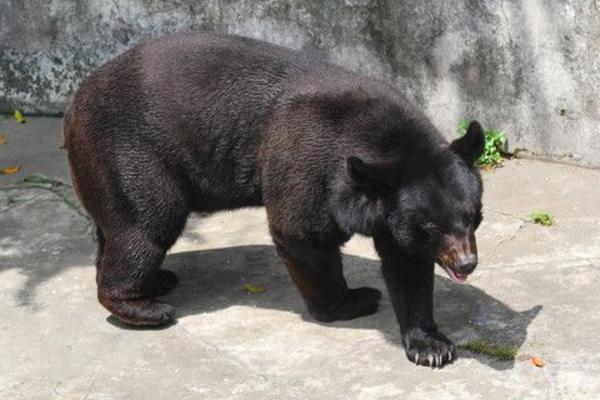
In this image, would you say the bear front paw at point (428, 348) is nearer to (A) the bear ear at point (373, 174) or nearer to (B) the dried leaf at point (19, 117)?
(A) the bear ear at point (373, 174)

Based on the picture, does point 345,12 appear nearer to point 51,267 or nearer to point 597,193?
point 597,193

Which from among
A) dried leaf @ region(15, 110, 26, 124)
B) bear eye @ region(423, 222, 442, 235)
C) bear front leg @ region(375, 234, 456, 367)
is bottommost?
dried leaf @ region(15, 110, 26, 124)

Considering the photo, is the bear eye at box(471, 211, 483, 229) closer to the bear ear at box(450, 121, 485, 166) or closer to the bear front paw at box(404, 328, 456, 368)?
the bear ear at box(450, 121, 485, 166)

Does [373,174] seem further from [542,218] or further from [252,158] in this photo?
[542,218]

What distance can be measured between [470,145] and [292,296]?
1764 millimetres

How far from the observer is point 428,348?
21.1ft

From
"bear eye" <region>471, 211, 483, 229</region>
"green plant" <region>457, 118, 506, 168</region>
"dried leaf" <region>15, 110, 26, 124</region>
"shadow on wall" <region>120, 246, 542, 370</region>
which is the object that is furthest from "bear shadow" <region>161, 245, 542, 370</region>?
"dried leaf" <region>15, 110, 26, 124</region>

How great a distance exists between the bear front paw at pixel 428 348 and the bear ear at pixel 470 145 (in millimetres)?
964

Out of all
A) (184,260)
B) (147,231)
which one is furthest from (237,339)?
(184,260)

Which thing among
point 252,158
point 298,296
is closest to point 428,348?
point 298,296

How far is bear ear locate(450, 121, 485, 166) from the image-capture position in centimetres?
621

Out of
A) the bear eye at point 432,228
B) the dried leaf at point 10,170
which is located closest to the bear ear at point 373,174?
the bear eye at point 432,228

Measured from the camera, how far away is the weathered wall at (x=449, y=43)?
8812 mm

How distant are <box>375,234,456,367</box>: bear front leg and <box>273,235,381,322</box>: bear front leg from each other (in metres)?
0.38
